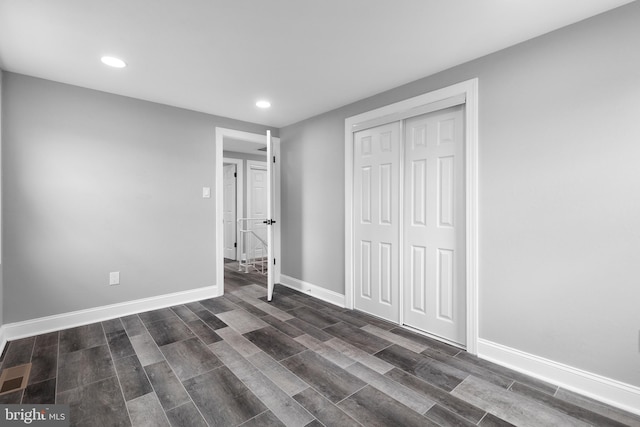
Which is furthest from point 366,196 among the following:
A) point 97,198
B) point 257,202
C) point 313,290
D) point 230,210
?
point 230,210

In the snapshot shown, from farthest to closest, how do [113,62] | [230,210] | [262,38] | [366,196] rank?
1. [230,210]
2. [366,196]
3. [113,62]
4. [262,38]

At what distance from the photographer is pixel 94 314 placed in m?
3.02

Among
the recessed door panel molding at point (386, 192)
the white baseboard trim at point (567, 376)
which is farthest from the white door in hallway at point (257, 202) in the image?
the white baseboard trim at point (567, 376)

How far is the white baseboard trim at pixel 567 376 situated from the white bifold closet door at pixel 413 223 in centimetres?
28

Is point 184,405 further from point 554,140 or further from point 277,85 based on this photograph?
point 554,140

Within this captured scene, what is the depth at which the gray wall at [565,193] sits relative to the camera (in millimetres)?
1740

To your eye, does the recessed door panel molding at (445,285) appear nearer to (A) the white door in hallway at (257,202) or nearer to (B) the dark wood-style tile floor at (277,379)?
(B) the dark wood-style tile floor at (277,379)

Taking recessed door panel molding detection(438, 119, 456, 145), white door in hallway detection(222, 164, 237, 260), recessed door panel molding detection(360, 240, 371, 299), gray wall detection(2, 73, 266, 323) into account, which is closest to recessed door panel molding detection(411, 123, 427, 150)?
recessed door panel molding detection(438, 119, 456, 145)

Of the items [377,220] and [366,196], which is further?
[366,196]

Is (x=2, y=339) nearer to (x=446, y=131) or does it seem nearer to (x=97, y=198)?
(x=97, y=198)

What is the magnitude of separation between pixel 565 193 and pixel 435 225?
3.09 ft

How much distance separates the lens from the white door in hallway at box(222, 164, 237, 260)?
6418mm

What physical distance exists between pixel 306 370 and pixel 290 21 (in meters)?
2.40

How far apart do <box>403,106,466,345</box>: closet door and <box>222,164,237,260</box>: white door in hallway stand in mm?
4461
